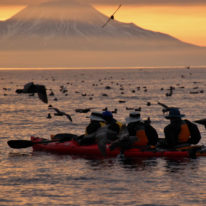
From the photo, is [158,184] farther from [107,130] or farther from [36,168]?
[36,168]

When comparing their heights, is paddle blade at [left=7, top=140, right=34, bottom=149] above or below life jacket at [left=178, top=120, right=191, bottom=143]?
below

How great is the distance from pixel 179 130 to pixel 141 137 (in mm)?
1780

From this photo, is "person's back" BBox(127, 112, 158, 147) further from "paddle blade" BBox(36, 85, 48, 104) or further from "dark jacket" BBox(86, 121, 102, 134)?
"paddle blade" BBox(36, 85, 48, 104)

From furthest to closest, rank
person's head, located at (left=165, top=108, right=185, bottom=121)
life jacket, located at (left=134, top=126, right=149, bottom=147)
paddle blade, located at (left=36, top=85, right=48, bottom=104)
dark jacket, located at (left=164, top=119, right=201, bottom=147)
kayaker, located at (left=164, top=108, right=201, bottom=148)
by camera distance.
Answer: paddle blade, located at (left=36, top=85, right=48, bottom=104)
life jacket, located at (left=134, top=126, right=149, bottom=147)
dark jacket, located at (left=164, top=119, right=201, bottom=147)
kayaker, located at (left=164, top=108, right=201, bottom=148)
person's head, located at (left=165, top=108, right=185, bottom=121)

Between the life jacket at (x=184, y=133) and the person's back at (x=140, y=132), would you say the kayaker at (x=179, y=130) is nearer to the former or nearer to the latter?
the life jacket at (x=184, y=133)

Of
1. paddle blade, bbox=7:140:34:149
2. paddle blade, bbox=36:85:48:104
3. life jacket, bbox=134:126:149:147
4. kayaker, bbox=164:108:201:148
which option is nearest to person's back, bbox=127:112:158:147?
life jacket, bbox=134:126:149:147

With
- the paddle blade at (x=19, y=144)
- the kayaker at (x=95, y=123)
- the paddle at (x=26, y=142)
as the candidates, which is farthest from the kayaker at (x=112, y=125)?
the paddle blade at (x=19, y=144)

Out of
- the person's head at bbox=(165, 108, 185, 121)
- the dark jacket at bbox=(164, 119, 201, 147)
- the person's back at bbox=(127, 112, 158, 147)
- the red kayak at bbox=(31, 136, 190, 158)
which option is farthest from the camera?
the red kayak at bbox=(31, 136, 190, 158)

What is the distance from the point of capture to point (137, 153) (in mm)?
30281

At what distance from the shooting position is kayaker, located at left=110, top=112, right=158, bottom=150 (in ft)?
95.5

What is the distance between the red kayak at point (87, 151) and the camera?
30.0m

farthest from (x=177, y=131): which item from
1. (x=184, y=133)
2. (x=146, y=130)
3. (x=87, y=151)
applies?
(x=87, y=151)

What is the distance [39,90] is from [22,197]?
15976mm

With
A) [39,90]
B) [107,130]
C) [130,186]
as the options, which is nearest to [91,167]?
[107,130]
